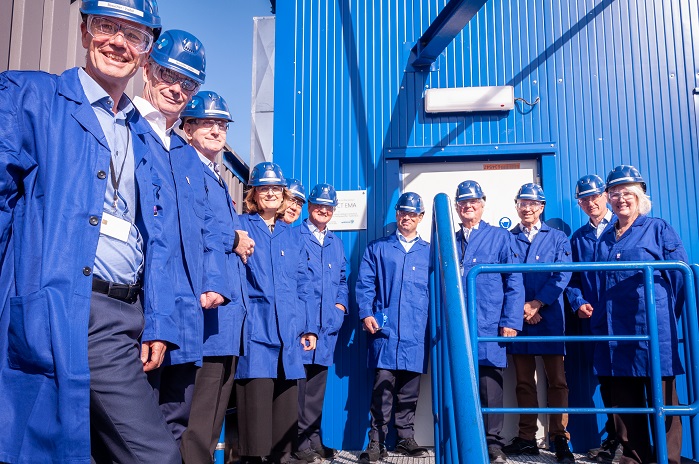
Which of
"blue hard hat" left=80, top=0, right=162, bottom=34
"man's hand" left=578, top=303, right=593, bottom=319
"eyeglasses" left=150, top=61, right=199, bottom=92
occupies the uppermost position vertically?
"eyeglasses" left=150, top=61, right=199, bottom=92

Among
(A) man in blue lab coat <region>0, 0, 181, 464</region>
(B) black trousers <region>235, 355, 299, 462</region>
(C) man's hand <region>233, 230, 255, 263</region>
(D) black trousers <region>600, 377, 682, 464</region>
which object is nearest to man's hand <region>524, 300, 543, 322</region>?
(D) black trousers <region>600, 377, 682, 464</region>

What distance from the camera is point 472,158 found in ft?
18.7

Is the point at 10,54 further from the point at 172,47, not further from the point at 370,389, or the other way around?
the point at 370,389

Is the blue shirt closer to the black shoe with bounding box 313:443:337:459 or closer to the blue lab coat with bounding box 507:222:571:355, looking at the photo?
the black shoe with bounding box 313:443:337:459

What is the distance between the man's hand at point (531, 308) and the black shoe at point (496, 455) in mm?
1019

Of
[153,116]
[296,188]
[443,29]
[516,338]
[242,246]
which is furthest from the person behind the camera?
[296,188]

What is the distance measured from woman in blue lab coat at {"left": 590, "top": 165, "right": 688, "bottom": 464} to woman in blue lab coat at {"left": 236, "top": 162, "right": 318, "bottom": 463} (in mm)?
2132

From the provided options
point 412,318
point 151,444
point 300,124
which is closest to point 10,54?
point 151,444

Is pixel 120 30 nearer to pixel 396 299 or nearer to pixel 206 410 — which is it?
pixel 206 410

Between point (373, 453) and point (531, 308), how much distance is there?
5.43 ft

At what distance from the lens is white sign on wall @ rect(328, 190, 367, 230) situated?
18.5 ft

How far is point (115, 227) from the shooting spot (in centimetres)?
201

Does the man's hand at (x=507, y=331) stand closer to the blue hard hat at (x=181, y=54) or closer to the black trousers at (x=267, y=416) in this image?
the black trousers at (x=267, y=416)

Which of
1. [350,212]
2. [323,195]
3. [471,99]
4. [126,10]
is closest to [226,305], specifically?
[126,10]
